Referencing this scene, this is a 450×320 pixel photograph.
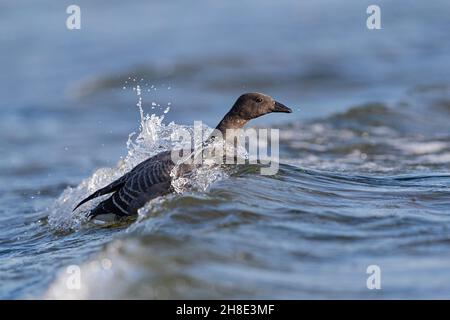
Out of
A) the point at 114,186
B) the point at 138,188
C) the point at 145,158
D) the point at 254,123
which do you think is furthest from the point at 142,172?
the point at 254,123

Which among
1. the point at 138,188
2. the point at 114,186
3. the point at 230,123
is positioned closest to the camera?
the point at 138,188

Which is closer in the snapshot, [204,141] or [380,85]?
[204,141]

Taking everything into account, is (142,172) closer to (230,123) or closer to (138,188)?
(138,188)

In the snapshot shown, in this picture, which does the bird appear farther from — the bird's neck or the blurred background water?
the blurred background water

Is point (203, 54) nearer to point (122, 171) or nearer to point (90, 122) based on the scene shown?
point (90, 122)

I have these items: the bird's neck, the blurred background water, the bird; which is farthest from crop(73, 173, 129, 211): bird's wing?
the bird's neck

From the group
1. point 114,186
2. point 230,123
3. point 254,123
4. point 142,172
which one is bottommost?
point 114,186

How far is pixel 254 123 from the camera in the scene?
15.5 metres

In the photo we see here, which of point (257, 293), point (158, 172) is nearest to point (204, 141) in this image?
point (158, 172)

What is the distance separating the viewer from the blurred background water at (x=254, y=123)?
20.2 ft

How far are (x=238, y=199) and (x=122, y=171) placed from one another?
6.69 ft

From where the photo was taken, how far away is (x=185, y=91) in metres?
18.2
